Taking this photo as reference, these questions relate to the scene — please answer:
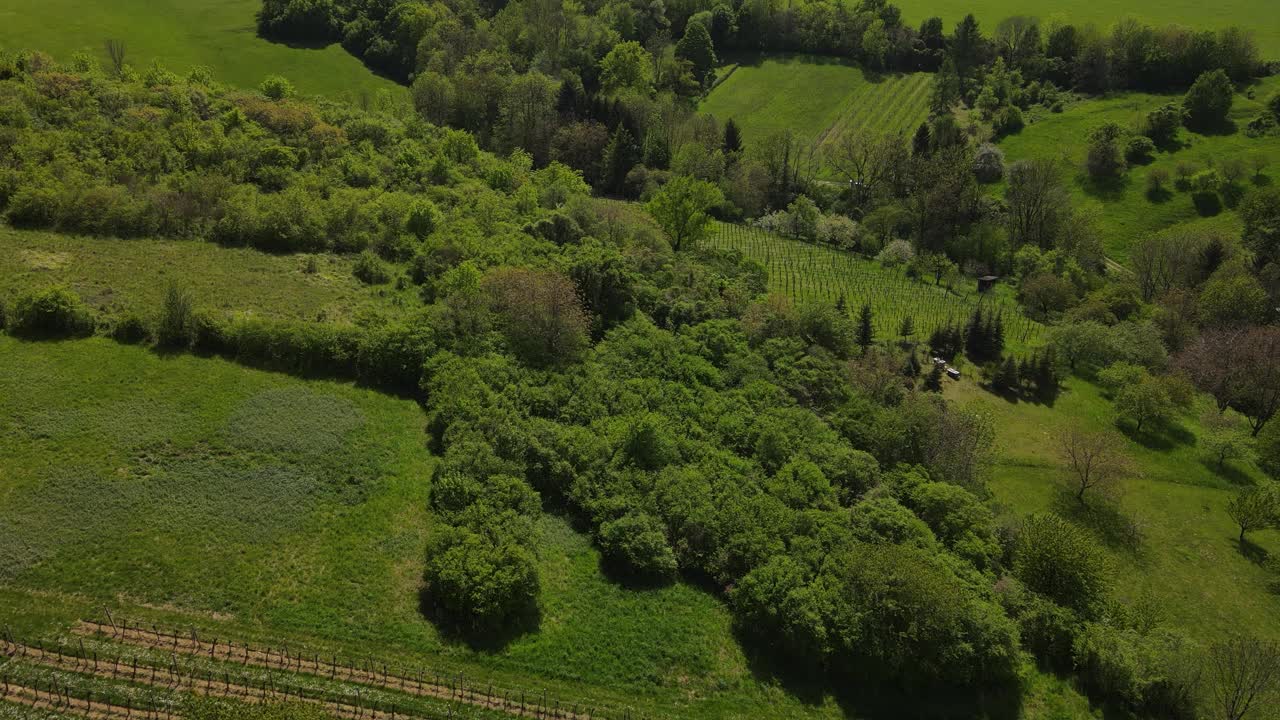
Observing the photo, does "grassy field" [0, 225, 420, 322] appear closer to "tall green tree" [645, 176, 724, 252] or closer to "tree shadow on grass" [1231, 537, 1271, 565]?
"tall green tree" [645, 176, 724, 252]

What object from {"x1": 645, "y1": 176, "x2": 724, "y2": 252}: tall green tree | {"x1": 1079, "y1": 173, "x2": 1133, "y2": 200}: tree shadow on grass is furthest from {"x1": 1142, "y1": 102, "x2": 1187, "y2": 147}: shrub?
{"x1": 645, "y1": 176, "x2": 724, "y2": 252}: tall green tree

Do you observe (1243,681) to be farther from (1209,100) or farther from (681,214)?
(1209,100)

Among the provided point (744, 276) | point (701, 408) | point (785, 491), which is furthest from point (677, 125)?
point (785, 491)

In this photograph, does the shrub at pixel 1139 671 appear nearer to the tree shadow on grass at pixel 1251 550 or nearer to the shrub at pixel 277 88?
the tree shadow on grass at pixel 1251 550

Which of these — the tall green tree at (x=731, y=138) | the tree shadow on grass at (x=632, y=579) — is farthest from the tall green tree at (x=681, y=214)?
the tree shadow on grass at (x=632, y=579)

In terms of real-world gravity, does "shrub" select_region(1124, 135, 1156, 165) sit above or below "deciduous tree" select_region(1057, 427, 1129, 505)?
above

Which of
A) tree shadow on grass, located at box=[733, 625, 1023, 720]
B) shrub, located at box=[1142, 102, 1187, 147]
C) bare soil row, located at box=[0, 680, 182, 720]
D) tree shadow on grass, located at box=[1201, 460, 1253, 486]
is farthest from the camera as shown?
shrub, located at box=[1142, 102, 1187, 147]

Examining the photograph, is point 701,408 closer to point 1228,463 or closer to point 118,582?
point 118,582
